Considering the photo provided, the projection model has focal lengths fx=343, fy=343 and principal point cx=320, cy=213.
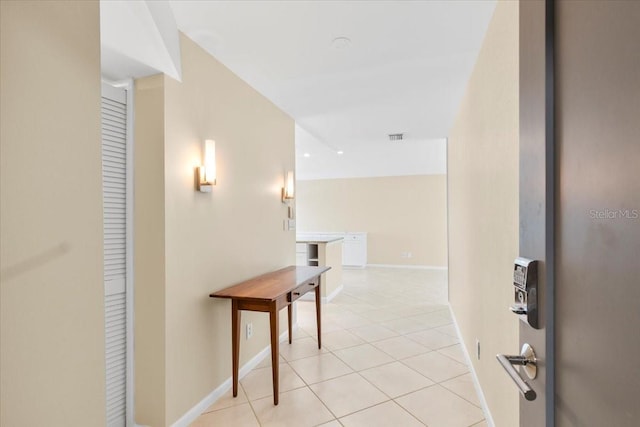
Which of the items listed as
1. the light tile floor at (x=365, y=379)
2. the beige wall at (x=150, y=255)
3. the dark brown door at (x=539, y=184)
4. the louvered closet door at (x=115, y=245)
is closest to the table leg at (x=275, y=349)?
the light tile floor at (x=365, y=379)

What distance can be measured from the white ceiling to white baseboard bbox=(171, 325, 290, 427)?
2.40m

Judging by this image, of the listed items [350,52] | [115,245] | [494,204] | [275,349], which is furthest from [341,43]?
[275,349]

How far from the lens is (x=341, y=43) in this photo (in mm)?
2268

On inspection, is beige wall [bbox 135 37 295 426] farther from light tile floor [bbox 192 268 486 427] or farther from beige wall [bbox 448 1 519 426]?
beige wall [bbox 448 1 519 426]

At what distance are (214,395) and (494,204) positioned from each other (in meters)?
2.25

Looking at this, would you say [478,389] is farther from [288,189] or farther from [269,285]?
[288,189]

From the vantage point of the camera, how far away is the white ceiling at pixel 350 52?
1914 millimetres

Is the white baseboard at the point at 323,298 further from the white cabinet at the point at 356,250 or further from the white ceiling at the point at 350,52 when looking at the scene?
the white cabinet at the point at 356,250

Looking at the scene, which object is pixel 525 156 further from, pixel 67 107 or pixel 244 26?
pixel 244 26

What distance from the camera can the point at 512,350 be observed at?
62.1 inches

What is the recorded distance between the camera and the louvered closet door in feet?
6.42

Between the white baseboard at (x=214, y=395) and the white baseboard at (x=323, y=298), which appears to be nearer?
the white baseboard at (x=214, y=395)

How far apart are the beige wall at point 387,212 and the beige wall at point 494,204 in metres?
5.57

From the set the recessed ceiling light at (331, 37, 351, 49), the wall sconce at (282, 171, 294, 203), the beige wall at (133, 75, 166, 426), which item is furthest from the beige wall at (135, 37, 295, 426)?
the recessed ceiling light at (331, 37, 351, 49)
